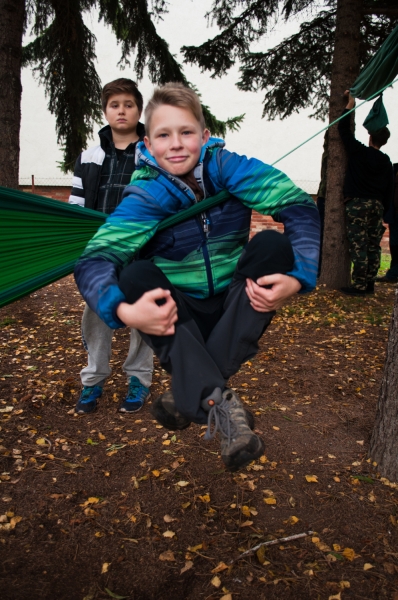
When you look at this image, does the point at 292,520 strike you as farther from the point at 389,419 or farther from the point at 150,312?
the point at 150,312

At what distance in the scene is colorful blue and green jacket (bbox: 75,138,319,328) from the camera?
1.37 metres

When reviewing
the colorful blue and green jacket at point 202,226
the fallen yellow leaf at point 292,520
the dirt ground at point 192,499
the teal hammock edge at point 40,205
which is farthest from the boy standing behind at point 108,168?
the fallen yellow leaf at point 292,520

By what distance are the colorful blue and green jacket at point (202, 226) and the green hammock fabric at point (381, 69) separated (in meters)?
1.54

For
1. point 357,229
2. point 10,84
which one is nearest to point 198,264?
point 10,84

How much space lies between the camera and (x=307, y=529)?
1840mm

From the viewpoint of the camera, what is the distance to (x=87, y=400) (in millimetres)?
2635

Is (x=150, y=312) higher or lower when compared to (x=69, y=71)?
lower

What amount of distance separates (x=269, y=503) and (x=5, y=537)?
0.94 m

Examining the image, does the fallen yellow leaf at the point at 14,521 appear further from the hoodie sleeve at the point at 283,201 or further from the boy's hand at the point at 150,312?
the hoodie sleeve at the point at 283,201

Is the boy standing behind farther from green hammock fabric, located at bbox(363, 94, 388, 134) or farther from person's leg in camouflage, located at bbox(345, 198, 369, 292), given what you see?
person's leg in camouflage, located at bbox(345, 198, 369, 292)

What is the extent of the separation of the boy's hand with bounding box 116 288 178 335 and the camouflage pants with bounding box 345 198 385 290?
3563 mm

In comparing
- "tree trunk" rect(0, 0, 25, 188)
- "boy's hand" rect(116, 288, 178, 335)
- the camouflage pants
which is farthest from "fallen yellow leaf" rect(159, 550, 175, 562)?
the camouflage pants

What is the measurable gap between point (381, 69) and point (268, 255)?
81.5 inches

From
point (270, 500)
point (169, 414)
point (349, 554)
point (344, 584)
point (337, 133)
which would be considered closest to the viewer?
point (169, 414)
